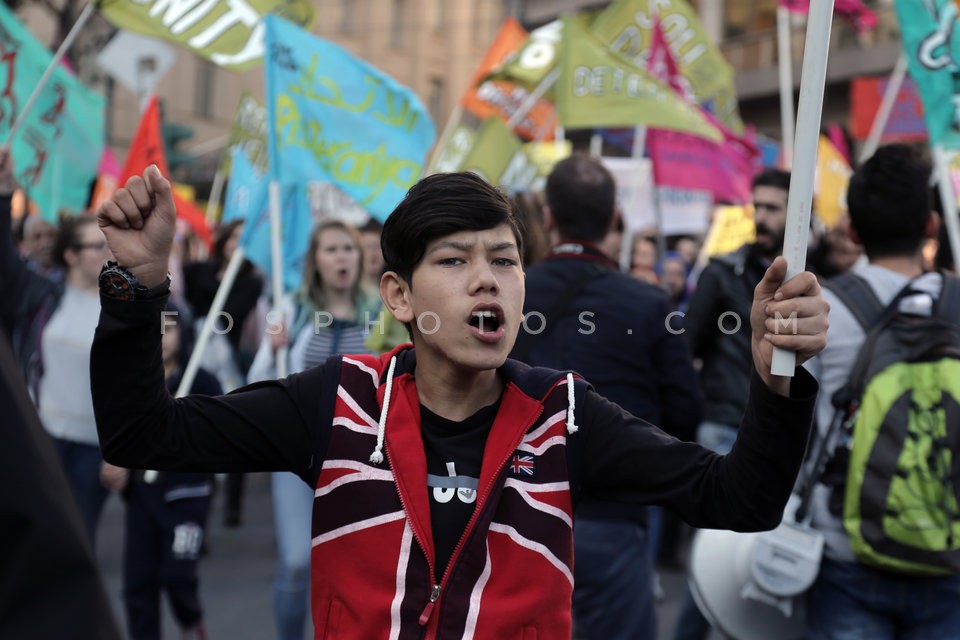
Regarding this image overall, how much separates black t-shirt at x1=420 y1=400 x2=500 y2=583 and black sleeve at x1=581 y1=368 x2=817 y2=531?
0.66ft

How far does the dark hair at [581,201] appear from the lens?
452cm

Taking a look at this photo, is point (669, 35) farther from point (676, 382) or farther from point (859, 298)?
point (859, 298)

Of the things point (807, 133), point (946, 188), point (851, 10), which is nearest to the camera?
point (807, 133)

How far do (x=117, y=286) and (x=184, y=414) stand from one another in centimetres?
28

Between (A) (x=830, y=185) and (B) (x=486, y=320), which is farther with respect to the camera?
(A) (x=830, y=185)

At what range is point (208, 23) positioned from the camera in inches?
248

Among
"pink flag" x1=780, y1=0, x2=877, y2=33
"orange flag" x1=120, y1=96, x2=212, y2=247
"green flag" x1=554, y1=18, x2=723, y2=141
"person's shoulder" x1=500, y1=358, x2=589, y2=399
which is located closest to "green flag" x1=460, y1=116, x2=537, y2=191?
"green flag" x1=554, y1=18, x2=723, y2=141

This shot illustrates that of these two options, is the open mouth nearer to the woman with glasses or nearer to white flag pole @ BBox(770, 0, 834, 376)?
white flag pole @ BBox(770, 0, 834, 376)

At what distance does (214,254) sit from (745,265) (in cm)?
531

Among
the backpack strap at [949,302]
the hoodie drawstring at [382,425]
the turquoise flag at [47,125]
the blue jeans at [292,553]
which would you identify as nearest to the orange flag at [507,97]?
the turquoise flag at [47,125]

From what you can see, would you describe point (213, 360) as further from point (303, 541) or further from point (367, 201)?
point (303, 541)

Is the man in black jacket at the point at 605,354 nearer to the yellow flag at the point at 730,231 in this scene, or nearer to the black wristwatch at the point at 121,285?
the black wristwatch at the point at 121,285

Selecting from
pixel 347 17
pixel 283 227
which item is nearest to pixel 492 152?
pixel 283 227

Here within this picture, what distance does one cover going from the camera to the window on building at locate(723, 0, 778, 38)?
28.0 metres
